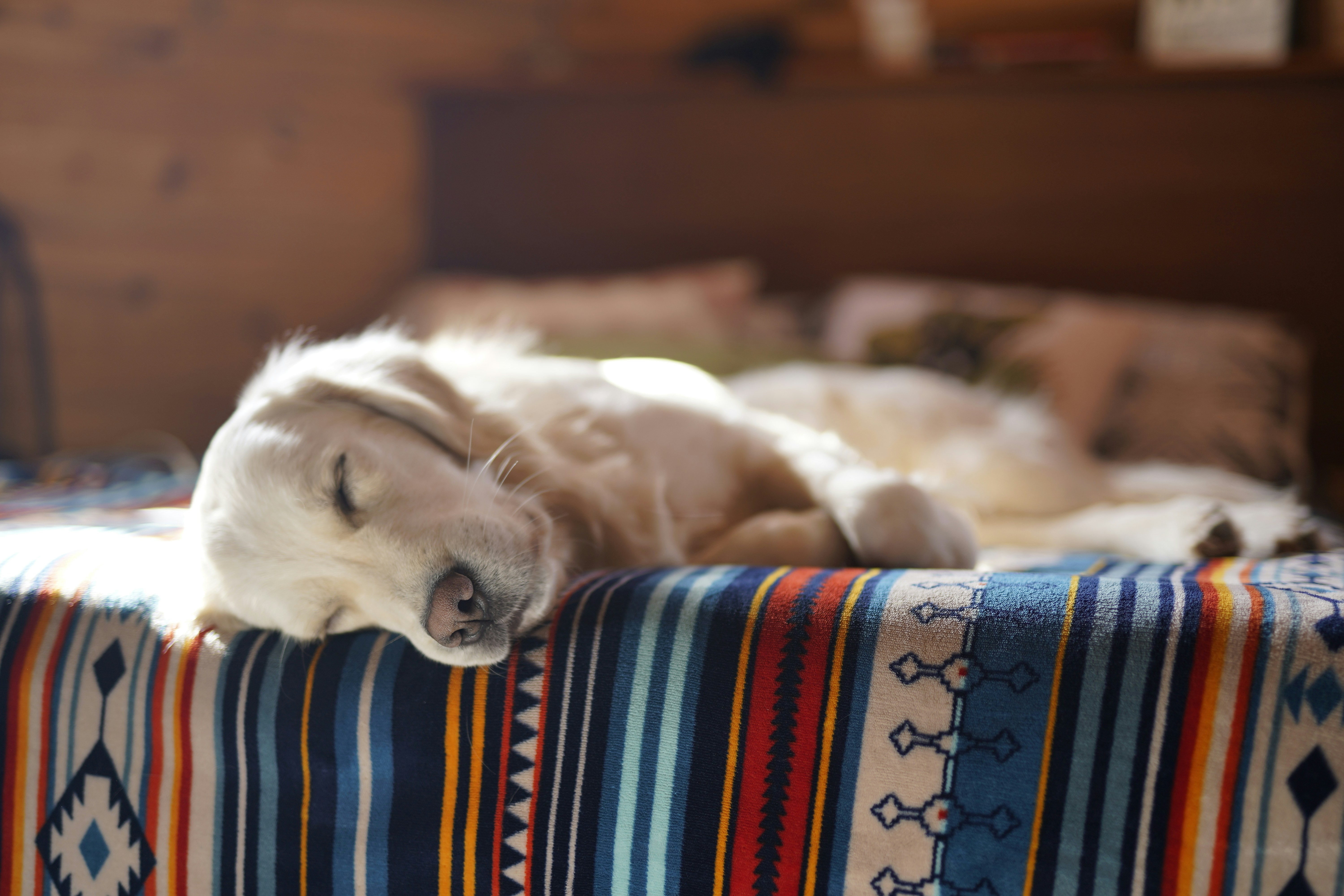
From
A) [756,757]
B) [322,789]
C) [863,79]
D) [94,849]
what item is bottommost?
[94,849]

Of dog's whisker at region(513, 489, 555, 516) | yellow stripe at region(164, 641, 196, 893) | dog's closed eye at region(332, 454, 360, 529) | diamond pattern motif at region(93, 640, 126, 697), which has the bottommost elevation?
yellow stripe at region(164, 641, 196, 893)

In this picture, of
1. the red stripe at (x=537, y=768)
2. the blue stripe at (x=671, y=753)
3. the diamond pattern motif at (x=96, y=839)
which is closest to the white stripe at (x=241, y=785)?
the diamond pattern motif at (x=96, y=839)

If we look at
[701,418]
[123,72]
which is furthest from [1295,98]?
[123,72]

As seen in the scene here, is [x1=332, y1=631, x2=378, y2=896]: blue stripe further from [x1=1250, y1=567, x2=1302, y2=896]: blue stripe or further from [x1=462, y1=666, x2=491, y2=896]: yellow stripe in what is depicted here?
[x1=1250, y1=567, x2=1302, y2=896]: blue stripe

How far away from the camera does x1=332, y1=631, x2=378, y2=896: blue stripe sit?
2.86ft

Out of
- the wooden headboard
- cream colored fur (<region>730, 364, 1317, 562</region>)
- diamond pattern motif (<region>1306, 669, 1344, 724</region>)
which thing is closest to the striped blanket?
diamond pattern motif (<region>1306, 669, 1344, 724</region>)

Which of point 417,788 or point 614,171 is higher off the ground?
point 614,171

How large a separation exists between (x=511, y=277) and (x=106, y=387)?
4.66 feet

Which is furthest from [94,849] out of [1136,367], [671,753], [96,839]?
[1136,367]

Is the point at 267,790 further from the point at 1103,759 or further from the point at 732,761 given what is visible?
the point at 1103,759

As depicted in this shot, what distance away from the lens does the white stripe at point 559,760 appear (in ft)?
2.70

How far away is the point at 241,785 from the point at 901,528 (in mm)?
796

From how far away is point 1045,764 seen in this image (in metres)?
0.71

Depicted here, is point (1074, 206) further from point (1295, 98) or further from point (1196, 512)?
point (1196, 512)
